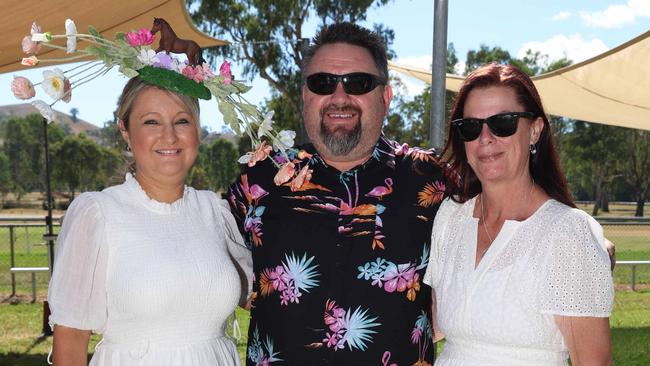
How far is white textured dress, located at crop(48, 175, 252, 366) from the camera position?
6.89 feet

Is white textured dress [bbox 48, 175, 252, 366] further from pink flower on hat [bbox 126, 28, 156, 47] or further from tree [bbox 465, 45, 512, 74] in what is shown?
tree [bbox 465, 45, 512, 74]

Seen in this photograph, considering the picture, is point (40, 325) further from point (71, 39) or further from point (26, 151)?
point (26, 151)

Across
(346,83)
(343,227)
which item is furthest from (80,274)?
(346,83)

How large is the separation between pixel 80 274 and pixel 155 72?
0.66 metres

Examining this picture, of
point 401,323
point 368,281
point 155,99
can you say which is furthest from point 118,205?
point 401,323

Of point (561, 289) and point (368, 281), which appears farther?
point (368, 281)

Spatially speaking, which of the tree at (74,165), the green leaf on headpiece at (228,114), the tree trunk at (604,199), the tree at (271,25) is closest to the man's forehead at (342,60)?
the green leaf on headpiece at (228,114)

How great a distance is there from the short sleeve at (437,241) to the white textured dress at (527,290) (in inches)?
5.5

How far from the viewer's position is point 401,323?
2414 millimetres

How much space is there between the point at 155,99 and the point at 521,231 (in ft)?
4.04

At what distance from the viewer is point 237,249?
2.56 m

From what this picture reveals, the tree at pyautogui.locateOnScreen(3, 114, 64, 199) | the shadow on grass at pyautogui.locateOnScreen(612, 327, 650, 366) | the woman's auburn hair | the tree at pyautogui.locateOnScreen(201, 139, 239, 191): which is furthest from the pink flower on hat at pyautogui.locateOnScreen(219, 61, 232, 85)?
Answer: the tree at pyautogui.locateOnScreen(3, 114, 64, 199)

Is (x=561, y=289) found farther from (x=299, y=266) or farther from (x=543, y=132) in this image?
(x=299, y=266)

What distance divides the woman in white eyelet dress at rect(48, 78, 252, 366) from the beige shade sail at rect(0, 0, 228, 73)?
3.39 meters
